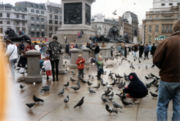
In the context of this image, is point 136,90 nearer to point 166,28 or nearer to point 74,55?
point 74,55

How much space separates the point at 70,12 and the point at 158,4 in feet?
221

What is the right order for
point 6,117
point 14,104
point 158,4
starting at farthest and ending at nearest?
point 158,4 < point 14,104 < point 6,117

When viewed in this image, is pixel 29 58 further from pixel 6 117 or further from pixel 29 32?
pixel 29 32

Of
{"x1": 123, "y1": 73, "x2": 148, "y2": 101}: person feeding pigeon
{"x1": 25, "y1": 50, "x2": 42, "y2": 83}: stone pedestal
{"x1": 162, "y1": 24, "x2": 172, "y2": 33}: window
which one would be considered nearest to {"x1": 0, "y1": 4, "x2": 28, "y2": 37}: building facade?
{"x1": 162, "y1": 24, "x2": 172, "y2": 33}: window

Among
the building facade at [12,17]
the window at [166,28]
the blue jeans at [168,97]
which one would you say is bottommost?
the blue jeans at [168,97]

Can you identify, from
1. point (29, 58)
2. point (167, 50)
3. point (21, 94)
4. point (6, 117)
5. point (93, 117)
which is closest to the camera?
point (6, 117)

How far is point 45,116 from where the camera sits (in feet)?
17.2

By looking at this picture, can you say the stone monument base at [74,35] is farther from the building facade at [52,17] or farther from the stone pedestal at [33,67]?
the building facade at [52,17]

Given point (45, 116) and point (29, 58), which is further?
point (29, 58)

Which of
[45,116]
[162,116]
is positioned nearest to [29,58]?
[45,116]

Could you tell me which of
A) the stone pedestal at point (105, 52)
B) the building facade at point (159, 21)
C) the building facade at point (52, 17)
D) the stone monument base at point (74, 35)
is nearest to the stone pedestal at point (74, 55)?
the stone pedestal at point (105, 52)

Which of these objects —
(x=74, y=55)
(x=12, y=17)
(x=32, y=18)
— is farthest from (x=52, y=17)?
(x=74, y=55)

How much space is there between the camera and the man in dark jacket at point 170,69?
12.3ft

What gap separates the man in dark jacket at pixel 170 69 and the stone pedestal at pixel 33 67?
6748 millimetres
